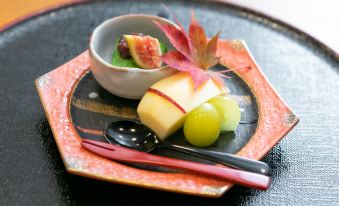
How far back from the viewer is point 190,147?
43.0 inches

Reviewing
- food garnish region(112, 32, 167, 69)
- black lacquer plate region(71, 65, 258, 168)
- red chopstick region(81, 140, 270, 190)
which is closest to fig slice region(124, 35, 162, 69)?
food garnish region(112, 32, 167, 69)

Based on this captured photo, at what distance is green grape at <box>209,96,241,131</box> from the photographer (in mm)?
1130

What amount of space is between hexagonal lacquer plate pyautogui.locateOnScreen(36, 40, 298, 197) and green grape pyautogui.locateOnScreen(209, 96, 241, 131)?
0.06 m

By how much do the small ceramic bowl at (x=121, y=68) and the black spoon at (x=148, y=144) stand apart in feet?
0.34

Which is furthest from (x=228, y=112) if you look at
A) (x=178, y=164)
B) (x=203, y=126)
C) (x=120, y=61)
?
(x=120, y=61)

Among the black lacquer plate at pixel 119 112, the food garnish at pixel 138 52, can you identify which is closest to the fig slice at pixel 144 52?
the food garnish at pixel 138 52

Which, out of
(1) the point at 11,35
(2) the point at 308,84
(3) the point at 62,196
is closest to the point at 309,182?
(2) the point at 308,84

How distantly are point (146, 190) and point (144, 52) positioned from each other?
1.26 ft

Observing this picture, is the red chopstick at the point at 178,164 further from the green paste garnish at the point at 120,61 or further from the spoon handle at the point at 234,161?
the green paste garnish at the point at 120,61

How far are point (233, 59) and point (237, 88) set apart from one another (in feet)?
0.39

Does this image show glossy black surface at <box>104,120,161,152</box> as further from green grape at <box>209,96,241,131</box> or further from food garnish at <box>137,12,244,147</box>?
green grape at <box>209,96,241,131</box>

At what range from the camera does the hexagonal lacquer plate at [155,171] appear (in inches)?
38.3

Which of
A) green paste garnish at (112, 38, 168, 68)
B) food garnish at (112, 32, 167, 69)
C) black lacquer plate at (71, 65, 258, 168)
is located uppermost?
food garnish at (112, 32, 167, 69)

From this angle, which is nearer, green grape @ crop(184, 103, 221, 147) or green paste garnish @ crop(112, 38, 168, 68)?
green grape @ crop(184, 103, 221, 147)
